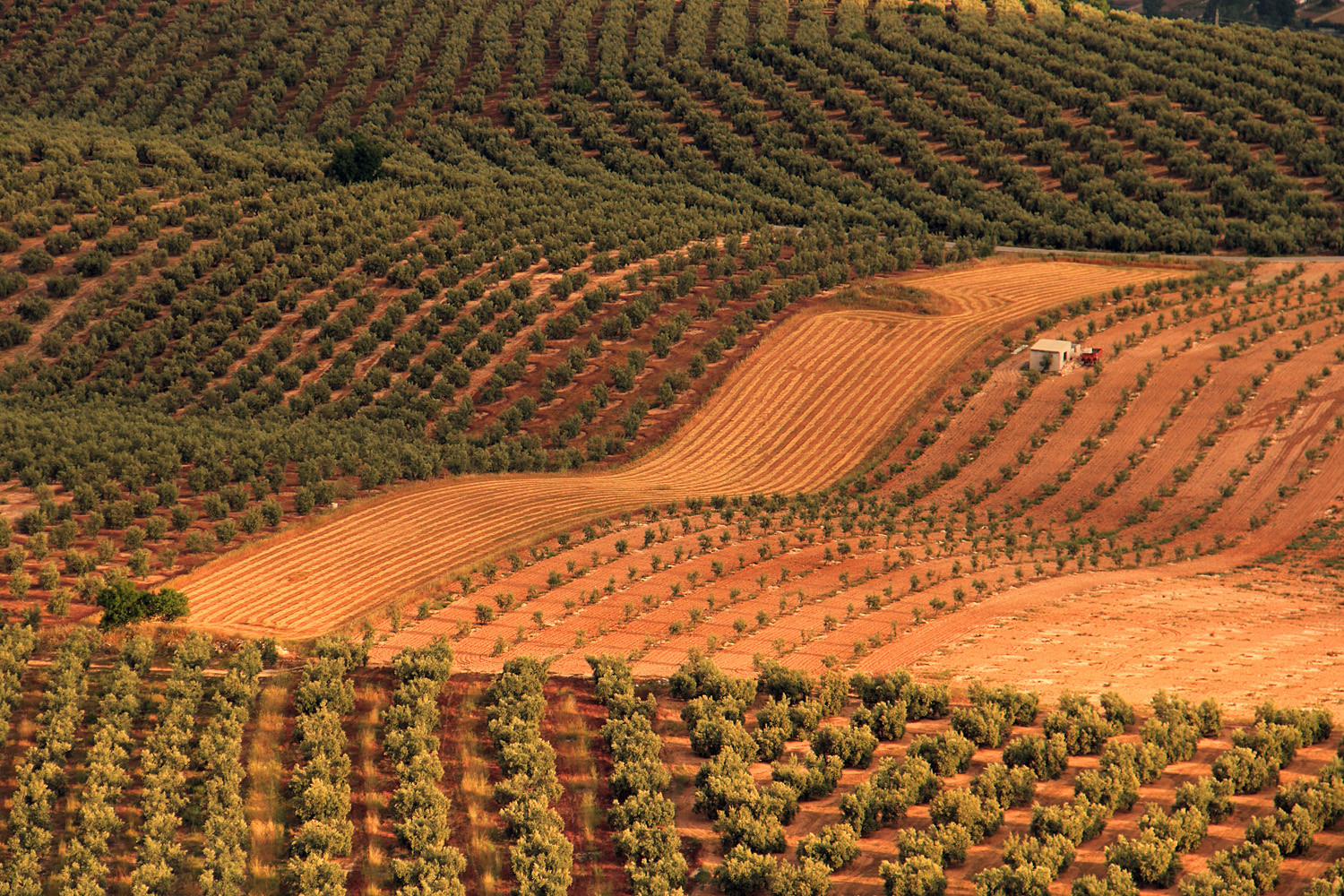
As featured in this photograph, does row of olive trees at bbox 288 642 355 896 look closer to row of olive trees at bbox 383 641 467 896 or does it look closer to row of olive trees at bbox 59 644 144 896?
row of olive trees at bbox 383 641 467 896

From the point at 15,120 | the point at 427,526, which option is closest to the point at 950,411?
the point at 427,526

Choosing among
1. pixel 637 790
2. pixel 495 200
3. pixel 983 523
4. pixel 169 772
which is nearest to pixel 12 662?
pixel 169 772

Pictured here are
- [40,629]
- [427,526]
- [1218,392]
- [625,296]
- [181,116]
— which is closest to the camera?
[40,629]

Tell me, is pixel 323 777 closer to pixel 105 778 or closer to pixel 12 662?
pixel 105 778

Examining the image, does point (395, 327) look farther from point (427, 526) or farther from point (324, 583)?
point (324, 583)

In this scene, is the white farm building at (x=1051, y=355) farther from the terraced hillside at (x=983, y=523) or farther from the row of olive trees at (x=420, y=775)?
the row of olive trees at (x=420, y=775)

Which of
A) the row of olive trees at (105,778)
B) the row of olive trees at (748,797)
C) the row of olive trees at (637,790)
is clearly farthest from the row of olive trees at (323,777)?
the row of olive trees at (748,797)

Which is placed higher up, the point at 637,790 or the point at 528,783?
the point at 528,783
